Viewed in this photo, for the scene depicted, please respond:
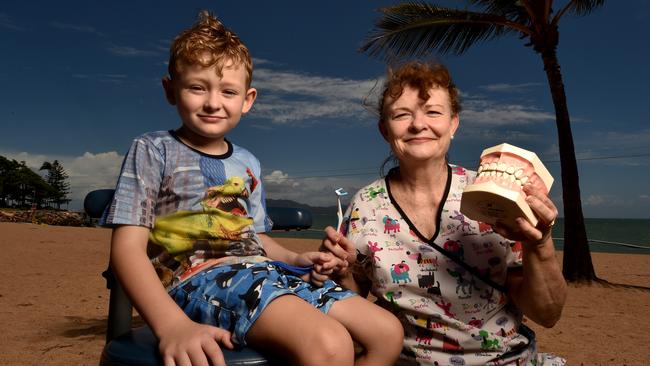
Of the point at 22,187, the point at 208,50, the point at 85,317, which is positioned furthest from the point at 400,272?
the point at 22,187

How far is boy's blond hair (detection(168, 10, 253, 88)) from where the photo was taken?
1.97 metres

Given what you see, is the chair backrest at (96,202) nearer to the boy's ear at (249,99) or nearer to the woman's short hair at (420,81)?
the boy's ear at (249,99)

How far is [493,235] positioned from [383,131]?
0.60 metres

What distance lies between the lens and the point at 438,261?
228 centimetres

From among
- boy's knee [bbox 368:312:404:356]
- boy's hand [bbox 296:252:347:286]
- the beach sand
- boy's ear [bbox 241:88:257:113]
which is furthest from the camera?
the beach sand

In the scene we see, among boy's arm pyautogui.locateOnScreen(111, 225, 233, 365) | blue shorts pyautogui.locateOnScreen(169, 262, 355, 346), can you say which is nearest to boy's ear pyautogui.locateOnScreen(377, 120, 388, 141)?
blue shorts pyautogui.locateOnScreen(169, 262, 355, 346)

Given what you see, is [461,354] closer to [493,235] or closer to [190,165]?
[493,235]

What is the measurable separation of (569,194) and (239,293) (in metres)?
9.28

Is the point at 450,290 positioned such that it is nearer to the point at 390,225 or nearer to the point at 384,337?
the point at 390,225

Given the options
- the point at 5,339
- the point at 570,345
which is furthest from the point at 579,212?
the point at 5,339

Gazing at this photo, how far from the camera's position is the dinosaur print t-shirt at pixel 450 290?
2.27 metres

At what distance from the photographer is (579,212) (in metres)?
9.89

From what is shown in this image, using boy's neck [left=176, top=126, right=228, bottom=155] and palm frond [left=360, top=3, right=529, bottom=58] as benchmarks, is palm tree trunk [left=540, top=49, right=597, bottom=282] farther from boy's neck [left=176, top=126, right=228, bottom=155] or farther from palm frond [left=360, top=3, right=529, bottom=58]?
boy's neck [left=176, top=126, right=228, bottom=155]

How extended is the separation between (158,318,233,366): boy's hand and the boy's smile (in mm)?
677
